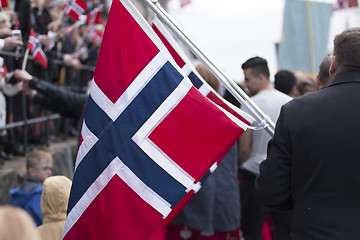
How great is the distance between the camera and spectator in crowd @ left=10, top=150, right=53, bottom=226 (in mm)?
5586

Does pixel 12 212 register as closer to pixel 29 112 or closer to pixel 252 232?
pixel 252 232

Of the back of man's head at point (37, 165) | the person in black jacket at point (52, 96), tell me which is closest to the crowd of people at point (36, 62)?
the person in black jacket at point (52, 96)

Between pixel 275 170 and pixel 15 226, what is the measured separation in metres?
1.71

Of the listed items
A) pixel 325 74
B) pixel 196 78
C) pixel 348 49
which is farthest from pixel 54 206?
pixel 348 49

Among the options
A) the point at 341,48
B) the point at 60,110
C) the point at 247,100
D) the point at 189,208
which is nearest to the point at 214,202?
the point at 189,208

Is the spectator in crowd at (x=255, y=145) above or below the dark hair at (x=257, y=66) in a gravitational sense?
below

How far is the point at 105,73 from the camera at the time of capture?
12.8 feet

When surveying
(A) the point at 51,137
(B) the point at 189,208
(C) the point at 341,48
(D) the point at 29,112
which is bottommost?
(A) the point at 51,137

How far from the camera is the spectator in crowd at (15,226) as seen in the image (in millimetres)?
1877

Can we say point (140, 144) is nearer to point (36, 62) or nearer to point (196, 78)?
point (196, 78)

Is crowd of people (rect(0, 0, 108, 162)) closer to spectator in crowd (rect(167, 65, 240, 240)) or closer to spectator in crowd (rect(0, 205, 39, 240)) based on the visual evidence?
spectator in crowd (rect(167, 65, 240, 240))

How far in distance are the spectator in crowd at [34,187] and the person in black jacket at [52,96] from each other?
491mm

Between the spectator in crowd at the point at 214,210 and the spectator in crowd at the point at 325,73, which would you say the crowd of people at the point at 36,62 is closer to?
the spectator in crowd at the point at 214,210

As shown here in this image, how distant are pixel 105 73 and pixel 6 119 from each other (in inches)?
175
